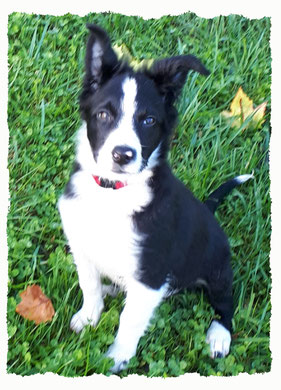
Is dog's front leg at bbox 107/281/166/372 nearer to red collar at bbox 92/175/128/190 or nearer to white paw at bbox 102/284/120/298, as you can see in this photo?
white paw at bbox 102/284/120/298

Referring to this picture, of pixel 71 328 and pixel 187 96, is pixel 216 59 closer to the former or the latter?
pixel 187 96

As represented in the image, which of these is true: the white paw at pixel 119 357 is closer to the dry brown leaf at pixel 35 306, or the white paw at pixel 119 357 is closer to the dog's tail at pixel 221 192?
the dry brown leaf at pixel 35 306

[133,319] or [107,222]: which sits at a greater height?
[107,222]

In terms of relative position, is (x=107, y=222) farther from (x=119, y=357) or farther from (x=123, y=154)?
(x=119, y=357)

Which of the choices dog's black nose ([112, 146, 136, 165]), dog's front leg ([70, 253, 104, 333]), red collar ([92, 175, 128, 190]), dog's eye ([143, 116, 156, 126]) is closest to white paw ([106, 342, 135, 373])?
dog's front leg ([70, 253, 104, 333])

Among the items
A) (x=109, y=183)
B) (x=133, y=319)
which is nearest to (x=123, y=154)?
(x=109, y=183)

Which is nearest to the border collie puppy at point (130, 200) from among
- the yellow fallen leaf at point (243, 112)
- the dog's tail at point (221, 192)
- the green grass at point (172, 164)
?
the green grass at point (172, 164)
